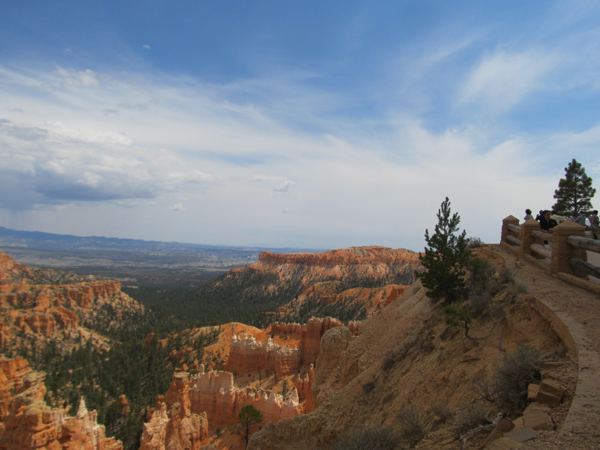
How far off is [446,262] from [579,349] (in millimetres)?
5966

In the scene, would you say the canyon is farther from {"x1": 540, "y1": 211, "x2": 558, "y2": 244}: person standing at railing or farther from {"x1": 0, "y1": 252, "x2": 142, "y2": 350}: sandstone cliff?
{"x1": 540, "y1": 211, "x2": 558, "y2": 244}: person standing at railing

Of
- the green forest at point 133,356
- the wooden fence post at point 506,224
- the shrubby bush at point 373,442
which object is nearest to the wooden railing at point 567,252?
the wooden fence post at point 506,224

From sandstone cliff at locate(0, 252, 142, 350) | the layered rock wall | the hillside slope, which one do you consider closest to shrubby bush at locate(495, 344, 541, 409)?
the layered rock wall

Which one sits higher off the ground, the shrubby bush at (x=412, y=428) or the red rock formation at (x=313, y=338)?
the shrubby bush at (x=412, y=428)

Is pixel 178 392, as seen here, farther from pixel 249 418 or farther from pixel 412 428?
pixel 412 428

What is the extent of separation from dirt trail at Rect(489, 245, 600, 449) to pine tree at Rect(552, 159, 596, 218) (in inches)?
802

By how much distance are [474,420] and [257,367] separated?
41.6m

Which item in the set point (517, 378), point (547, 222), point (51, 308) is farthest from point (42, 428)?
point (51, 308)

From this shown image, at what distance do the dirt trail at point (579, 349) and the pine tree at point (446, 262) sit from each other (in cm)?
173

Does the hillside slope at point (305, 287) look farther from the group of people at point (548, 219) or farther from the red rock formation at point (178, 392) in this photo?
the group of people at point (548, 219)

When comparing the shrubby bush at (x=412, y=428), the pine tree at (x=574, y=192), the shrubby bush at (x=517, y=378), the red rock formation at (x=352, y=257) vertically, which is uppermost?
the pine tree at (x=574, y=192)

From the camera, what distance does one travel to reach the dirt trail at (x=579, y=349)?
12.5 ft

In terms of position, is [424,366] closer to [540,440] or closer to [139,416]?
[540,440]

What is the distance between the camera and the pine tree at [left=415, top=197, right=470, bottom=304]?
1133cm
